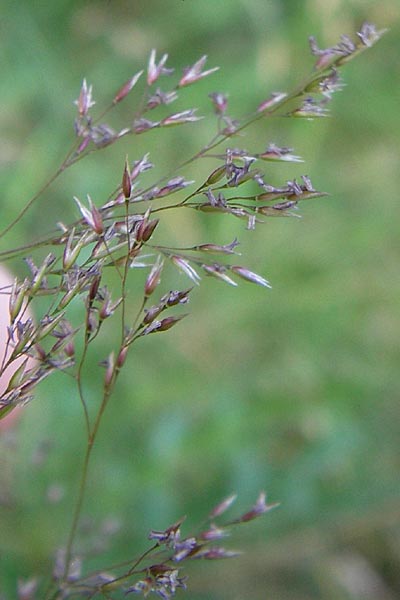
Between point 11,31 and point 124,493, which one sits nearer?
point 124,493

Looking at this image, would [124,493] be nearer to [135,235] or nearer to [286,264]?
[286,264]

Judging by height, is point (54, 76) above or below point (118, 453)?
above

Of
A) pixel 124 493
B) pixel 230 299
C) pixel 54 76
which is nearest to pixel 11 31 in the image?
pixel 54 76

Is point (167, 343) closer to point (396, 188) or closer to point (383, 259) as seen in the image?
point (383, 259)

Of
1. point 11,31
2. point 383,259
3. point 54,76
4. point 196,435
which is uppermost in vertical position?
point 11,31

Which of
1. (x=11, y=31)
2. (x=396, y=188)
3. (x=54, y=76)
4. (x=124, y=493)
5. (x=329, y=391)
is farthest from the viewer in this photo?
(x=396, y=188)

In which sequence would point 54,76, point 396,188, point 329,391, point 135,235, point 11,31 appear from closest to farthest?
point 135,235
point 329,391
point 11,31
point 54,76
point 396,188
